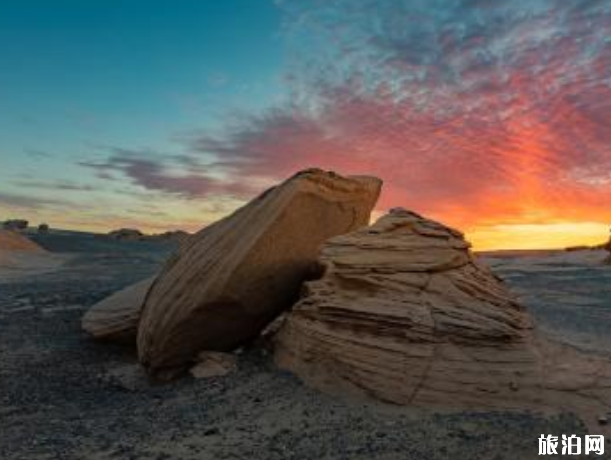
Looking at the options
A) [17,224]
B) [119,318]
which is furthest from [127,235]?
[119,318]

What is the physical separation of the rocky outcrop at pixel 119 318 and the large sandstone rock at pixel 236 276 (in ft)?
3.17

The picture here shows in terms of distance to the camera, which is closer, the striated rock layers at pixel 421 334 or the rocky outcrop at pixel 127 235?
the striated rock layers at pixel 421 334

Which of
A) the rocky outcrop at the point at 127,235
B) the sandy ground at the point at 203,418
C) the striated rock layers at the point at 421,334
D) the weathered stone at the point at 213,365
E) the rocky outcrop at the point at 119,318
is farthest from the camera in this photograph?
the rocky outcrop at the point at 127,235

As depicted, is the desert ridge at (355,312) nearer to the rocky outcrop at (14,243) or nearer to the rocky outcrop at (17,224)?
the rocky outcrop at (14,243)

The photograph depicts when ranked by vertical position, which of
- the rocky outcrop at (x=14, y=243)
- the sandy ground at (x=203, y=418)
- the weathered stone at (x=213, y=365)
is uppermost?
the rocky outcrop at (x=14, y=243)

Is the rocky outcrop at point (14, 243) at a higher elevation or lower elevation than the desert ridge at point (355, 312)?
higher

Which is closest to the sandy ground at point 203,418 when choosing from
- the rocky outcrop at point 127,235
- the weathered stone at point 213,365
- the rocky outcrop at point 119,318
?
the weathered stone at point 213,365

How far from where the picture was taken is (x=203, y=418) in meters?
8.75

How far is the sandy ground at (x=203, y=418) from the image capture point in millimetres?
7621

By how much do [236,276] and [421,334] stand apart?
3.06 meters

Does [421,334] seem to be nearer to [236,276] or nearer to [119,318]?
[236,276]

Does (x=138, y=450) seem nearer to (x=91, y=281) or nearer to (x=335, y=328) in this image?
(x=335, y=328)

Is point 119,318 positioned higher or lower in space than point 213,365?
higher

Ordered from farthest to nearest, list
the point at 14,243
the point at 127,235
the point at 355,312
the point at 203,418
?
1. the point at 127,235
2. the point at 14,243
3. the point at 355,312
4. the point at 203,418
